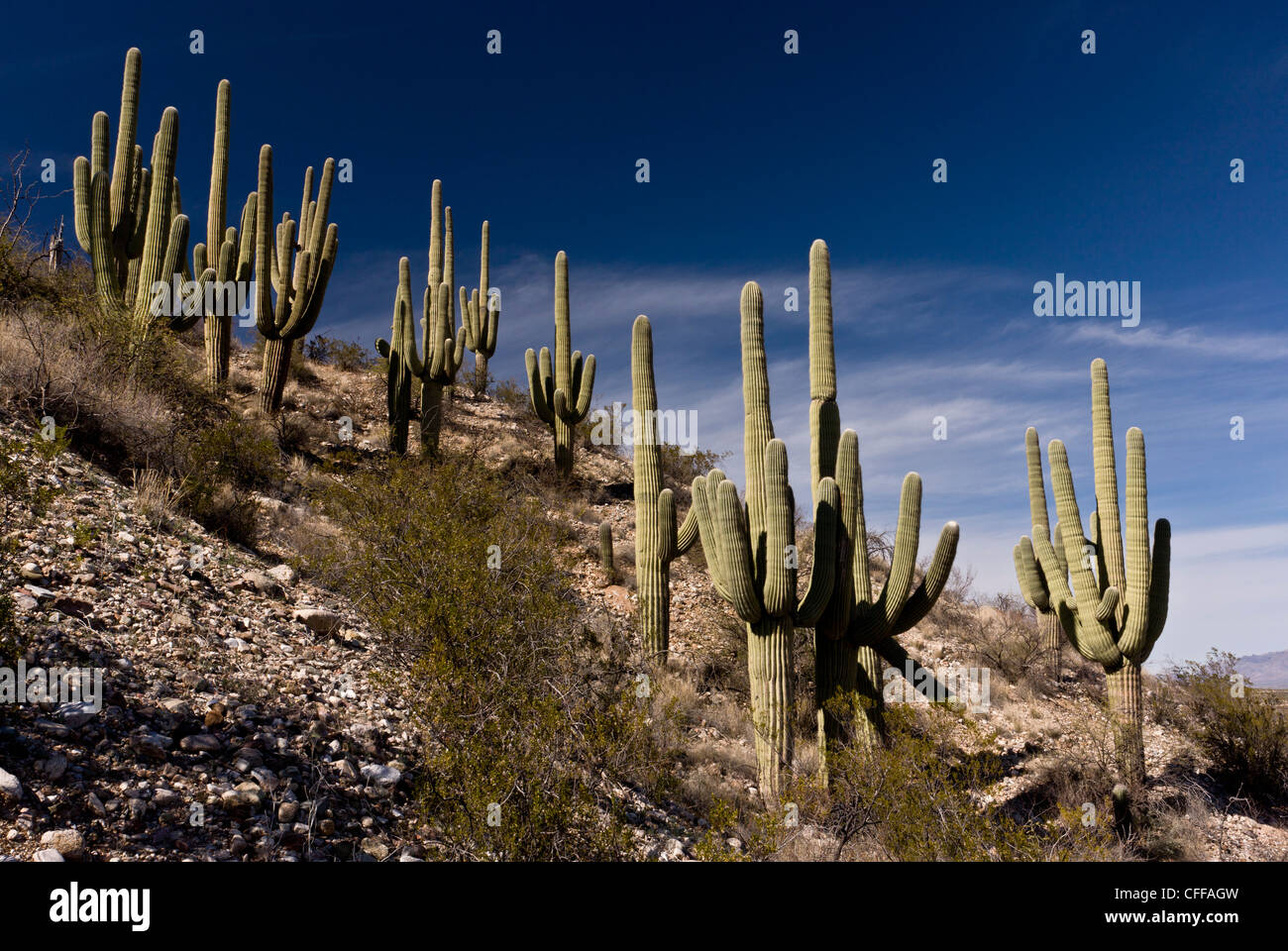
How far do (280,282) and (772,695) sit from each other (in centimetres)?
1330

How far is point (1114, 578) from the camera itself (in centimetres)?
1148

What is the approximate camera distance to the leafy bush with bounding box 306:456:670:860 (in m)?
5.24

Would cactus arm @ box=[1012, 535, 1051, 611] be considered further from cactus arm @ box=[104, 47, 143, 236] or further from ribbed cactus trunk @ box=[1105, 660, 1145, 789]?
cactus arm @ box=[104, 47, 143, 236]

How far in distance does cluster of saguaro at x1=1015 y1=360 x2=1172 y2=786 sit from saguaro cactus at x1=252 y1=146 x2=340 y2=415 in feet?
47.0

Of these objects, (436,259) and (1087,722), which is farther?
(436,259)

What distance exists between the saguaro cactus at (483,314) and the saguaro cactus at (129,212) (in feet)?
Answer: 28.9

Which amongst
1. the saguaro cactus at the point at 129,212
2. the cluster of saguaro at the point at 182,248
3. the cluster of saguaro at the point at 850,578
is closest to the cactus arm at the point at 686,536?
the cluster of saguaro at the point at 850,578

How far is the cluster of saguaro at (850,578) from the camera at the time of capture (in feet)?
30.8

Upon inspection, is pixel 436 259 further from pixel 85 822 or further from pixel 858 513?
pixel 85 822

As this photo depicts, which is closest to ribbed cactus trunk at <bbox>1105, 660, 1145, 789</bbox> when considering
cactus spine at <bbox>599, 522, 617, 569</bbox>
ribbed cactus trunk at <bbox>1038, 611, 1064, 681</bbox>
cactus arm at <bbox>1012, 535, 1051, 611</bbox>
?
cactus arm at <bbox>1012, 535, 1051, 611</bbox>

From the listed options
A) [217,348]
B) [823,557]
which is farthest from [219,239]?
[823,557]
